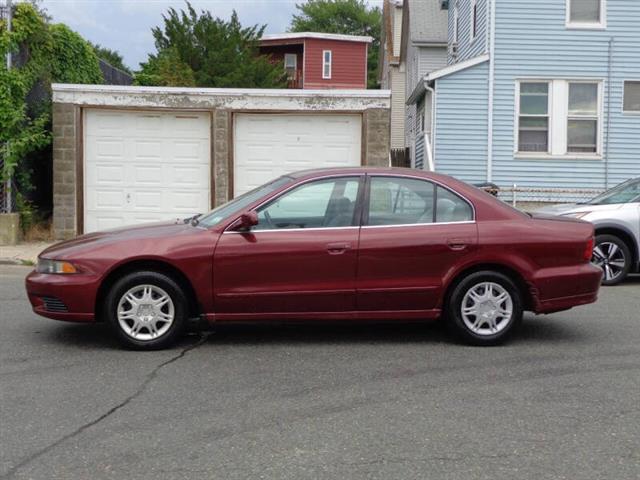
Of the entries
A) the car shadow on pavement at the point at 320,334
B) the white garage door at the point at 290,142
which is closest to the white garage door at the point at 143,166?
the white garage door at the point at 290,142

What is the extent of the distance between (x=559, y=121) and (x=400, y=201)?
1265 centimetres

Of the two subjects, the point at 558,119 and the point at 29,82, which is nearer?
the point at 29,82

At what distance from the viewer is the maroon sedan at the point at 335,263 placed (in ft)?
21.7

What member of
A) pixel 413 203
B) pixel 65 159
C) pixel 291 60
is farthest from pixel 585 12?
pixel 291 60

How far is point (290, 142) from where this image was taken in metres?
15.0

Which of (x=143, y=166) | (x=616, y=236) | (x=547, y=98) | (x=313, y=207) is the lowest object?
(x=616, y=236)

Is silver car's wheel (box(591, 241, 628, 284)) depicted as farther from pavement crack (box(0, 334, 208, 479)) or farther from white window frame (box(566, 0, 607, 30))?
white window frame (box(566, 0, 607, 30))

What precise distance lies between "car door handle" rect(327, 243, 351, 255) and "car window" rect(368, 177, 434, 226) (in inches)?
13.5

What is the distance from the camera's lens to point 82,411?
5129 millimetres

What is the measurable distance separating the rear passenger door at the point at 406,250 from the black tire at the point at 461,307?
0.54ft

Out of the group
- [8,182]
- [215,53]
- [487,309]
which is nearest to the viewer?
[487,309]

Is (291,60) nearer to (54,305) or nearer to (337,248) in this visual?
(337,248)

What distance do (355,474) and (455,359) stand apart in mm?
2628

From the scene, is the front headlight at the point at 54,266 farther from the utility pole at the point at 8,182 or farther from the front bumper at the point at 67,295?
the utility pole at the point at 8,182
